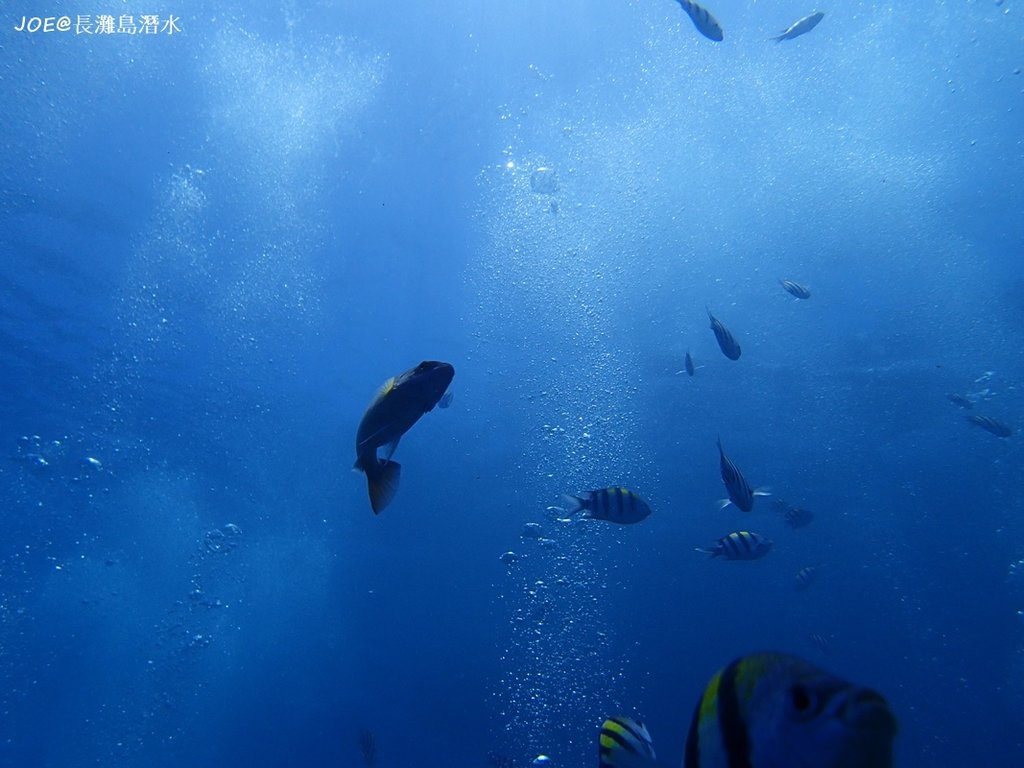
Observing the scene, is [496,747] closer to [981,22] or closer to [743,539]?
[743,539]

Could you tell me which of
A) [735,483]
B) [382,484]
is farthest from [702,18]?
[382,484]

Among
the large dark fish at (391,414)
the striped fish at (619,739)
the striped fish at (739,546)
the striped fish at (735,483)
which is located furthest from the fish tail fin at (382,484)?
the striped fish at (739,546)

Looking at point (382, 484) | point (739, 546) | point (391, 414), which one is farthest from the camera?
point (739, 546)

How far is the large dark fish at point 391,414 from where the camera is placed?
8.27 ft

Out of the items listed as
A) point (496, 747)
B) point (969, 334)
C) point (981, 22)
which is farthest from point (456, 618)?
point (981, 22)

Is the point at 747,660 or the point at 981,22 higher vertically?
the point at 981,22

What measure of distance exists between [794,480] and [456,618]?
2039cm

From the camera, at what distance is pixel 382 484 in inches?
105

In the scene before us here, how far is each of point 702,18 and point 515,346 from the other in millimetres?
15147

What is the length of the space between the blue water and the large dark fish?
45.6ft

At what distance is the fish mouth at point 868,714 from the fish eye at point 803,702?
0.14ft

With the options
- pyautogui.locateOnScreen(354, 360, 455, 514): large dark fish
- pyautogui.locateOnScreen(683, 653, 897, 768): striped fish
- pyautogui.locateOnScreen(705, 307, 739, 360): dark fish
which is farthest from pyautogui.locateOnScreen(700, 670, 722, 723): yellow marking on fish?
pyautogui.locateOnScreen(705, 307, 739, 360): dark fish

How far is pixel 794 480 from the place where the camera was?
27828 mm

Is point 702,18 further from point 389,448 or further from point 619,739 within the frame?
point 619,739
